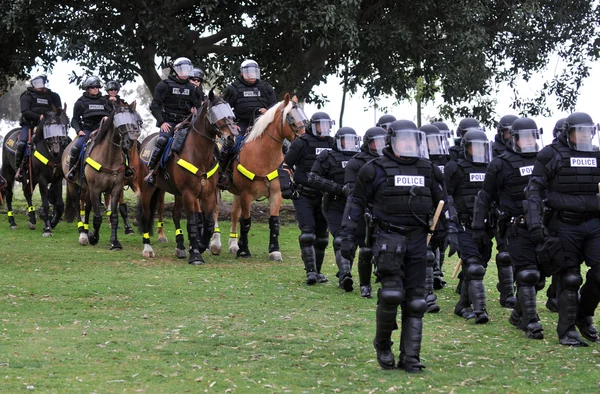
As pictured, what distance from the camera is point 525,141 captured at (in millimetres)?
11703

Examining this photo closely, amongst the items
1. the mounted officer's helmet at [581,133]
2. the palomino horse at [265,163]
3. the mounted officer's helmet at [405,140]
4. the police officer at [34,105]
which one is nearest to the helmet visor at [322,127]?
the palomino horse at [265,163]

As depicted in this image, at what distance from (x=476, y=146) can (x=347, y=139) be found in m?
2.41

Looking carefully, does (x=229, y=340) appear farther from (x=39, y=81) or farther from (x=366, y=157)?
(x=39, y=81)

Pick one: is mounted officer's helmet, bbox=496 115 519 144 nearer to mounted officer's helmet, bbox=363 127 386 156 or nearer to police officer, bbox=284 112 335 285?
mounted officer's helmet, bbox=363 127 386 156

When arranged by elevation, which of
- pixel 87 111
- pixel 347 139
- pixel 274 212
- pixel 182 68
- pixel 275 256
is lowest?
pixel 275 256

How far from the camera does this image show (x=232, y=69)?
2434 centimetres

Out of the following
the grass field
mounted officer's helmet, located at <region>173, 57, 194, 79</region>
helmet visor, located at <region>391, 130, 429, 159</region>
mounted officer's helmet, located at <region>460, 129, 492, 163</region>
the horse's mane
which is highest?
mounted officer's helmet, located at <region>173, 57, 194, 79</region>

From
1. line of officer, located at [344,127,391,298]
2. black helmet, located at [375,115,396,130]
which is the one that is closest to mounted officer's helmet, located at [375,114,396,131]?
black helmet, located at [375,115,396,130]

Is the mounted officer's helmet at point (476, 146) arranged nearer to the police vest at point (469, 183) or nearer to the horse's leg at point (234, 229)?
the police vest at point (469, 183)

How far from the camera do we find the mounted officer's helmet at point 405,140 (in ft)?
31.7

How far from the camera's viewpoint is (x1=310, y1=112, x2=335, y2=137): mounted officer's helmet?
50.3 feet

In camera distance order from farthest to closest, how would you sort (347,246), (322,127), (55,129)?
(55,129), (322,127), (347,246)

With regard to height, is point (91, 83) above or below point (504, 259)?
above

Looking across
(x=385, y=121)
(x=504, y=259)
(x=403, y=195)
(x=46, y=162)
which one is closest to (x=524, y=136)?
(x=504, y=259)
